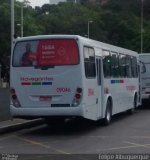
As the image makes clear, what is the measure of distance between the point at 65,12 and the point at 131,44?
17.6 metres

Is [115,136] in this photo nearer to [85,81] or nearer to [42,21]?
[85,81]

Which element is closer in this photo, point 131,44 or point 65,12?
point 131,44

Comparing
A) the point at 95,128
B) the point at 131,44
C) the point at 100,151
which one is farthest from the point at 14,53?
the point at 131,44

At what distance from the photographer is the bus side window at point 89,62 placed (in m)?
17.3

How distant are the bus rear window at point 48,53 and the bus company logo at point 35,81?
427mm

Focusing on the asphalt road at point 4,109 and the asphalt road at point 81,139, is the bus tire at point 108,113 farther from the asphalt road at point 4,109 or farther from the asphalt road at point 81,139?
the asphalt road at point 4,109

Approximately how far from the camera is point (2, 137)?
16.4 meters

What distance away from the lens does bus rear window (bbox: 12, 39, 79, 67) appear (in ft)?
55.5

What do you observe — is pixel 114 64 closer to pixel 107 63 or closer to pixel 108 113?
pixel 107 63

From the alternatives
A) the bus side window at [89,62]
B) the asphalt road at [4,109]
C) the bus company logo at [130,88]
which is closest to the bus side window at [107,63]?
Result: the bus side window at [89,62]

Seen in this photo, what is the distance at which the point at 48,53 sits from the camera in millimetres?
17078

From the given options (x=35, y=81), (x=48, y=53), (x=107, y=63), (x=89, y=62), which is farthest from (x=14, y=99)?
(x=107, y=63)

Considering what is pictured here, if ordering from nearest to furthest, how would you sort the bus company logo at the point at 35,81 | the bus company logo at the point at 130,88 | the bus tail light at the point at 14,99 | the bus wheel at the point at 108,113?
1. the bus company logo at the point at 35,81
2. the bus tail light at the point at 14,99
3. the bus wheel at the point at 108,113
4. the bus company logo at the point at 130,88

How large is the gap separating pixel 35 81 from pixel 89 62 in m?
1.80
